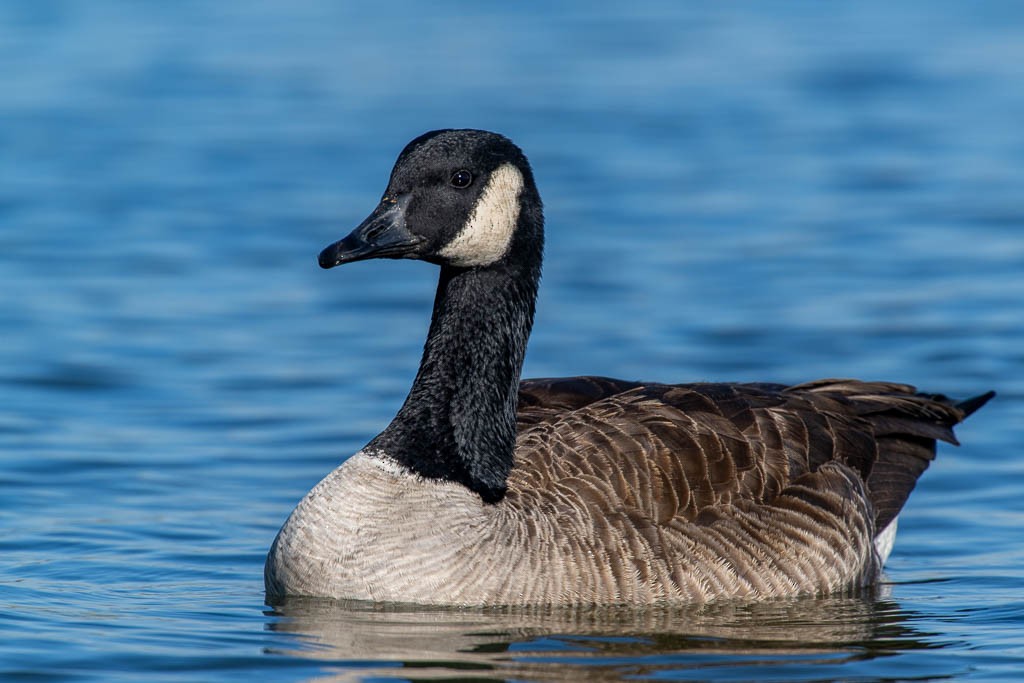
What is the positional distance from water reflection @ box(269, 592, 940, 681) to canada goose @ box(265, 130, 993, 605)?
0.13 metres

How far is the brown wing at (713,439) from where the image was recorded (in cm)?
1018

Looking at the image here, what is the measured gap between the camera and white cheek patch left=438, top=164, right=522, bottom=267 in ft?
32.5

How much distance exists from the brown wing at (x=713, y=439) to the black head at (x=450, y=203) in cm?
122

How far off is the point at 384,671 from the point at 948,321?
978 cm

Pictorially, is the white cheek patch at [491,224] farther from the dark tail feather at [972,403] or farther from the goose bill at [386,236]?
the dark tail feather at [972,403]

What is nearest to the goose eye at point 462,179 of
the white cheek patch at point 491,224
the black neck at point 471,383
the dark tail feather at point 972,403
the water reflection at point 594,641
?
the white cheek patch at point 491,224

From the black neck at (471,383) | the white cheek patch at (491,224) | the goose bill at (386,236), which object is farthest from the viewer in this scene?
the black neck at (471,383)

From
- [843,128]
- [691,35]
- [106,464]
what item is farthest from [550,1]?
[106,464]

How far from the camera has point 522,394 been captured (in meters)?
11.3

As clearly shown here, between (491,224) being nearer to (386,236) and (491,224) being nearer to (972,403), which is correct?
(386,236)

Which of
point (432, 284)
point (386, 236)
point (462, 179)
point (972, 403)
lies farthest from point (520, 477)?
point (432, 284)

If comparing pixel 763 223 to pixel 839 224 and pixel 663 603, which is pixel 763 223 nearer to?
pixel 839 224

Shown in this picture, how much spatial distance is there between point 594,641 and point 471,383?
1751 millimetres

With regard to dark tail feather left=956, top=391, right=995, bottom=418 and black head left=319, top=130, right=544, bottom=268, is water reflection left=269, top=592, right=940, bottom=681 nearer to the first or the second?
black head left=319, top=130, right=544, bottom=268
